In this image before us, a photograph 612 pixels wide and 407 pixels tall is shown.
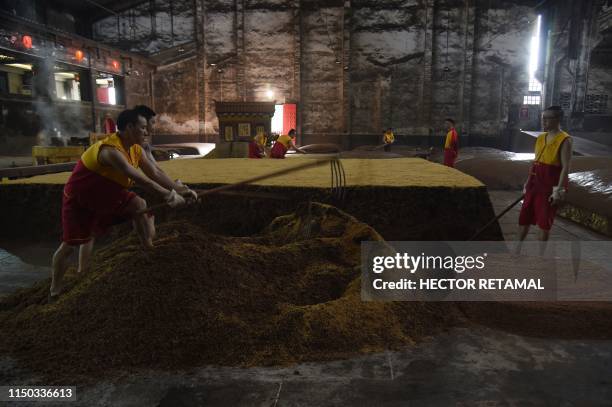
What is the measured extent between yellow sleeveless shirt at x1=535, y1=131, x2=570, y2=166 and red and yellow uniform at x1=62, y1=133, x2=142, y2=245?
3.61 metres

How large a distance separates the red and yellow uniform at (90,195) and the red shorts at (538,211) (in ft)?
11.9

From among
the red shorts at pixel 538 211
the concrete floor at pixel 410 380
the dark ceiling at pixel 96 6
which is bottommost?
the concrete floor at pixel 410 380

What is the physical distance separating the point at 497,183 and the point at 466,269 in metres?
5.88

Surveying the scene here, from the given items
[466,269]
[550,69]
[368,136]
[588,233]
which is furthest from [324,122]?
[466,269]

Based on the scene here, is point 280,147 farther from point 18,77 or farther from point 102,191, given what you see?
point 18,77

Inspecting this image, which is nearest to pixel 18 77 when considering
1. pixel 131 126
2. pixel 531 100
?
pixel 131 126

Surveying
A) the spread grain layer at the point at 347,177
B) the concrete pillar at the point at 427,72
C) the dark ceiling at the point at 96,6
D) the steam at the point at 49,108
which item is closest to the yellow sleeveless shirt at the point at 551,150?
the spread grain layer at the point at 347,177

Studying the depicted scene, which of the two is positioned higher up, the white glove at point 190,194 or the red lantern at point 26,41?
the red lantern at point 26,41

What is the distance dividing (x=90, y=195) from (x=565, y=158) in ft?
12.7

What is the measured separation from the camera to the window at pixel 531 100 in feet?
63.0

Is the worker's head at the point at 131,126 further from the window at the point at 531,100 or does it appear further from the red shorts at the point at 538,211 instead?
the window at the point at 531,100

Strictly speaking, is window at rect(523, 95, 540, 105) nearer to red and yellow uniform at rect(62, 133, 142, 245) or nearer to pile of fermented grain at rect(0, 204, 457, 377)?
pile of fermented grain at rect(0, 204, 457, 377)

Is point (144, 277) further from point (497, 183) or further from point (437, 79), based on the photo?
point (437, 79)

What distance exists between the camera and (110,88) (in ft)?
57.7
